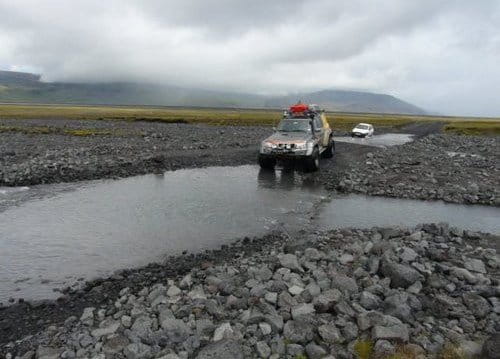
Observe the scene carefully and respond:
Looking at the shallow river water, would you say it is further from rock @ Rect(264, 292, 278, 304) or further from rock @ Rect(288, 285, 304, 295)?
rock @ Rect(288, 285, 304, 295)

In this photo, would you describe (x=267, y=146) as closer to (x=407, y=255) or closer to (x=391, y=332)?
(x=407, y=255)

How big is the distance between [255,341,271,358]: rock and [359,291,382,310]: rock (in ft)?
6.41

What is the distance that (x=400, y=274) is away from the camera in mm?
7754

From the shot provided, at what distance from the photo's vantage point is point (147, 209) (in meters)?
15.1

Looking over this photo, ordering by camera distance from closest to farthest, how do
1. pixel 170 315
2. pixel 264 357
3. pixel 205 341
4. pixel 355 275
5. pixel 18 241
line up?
pixel 264 357
pixel 205 341
pixel 170 315
pixel 355 275
pixel 18 241

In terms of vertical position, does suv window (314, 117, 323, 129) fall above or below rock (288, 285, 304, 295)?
above

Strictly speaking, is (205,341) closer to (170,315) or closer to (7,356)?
(170,315)

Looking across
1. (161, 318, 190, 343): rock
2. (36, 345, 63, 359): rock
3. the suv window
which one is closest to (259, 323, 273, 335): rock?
(161, 318, 190, 343): rock

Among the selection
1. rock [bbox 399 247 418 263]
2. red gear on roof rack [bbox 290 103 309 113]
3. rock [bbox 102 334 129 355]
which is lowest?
rock [bbox 102 334 129 355]

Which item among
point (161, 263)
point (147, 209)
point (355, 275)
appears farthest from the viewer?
point (147, 209)

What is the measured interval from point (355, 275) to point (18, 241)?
9.13 meters

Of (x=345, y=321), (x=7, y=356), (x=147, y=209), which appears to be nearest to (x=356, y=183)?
(x=147, y=209)

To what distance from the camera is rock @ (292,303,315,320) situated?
649 centimetres

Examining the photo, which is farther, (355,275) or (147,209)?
(147,209)
